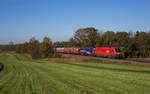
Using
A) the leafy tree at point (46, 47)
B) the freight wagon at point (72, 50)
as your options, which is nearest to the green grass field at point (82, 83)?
the freight wagon at point (72, 50)

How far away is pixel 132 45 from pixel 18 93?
137 ft

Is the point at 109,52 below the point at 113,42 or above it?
below

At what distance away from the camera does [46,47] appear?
62.5 m

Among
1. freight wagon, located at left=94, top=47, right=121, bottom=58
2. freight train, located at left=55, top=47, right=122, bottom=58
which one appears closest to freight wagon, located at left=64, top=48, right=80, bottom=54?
freight train, located at left=55, top=47, right=122, bottom=58

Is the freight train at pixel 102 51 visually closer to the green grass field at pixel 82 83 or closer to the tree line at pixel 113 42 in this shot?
the tree line at pixel 113 42

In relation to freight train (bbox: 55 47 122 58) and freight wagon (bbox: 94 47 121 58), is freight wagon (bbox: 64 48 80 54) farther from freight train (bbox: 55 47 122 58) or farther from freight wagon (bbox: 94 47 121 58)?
freight wagon (bbox: 94 47 121 58)

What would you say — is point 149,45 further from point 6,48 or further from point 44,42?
point 6,48

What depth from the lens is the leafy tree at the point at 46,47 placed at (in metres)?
62.5

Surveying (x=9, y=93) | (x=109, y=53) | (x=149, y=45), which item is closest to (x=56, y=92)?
(x=9, y=93)

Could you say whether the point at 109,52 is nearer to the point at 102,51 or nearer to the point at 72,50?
the point at 102,51

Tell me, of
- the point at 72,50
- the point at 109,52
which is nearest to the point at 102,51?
the point at 109,52

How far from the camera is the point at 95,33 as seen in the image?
3440 inches

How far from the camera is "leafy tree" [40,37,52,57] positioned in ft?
205

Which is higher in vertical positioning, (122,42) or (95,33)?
(95,33)
